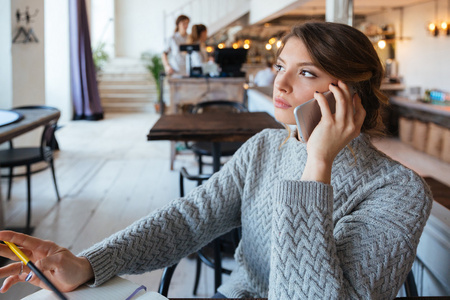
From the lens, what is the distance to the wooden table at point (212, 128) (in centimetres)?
277

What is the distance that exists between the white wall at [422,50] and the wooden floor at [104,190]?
1.92m

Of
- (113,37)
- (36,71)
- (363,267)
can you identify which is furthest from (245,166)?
(113,37)

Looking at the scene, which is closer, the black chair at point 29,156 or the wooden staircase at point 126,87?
the black chair at point 29,156

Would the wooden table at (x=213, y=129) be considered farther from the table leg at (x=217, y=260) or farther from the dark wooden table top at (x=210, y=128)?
the table leg at (x=217, y=260)

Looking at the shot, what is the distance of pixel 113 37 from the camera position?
14.2m

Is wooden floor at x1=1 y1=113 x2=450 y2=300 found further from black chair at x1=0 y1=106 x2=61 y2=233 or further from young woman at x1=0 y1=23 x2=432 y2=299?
young woman at x1=0 y1=23 x2=432 y2=299

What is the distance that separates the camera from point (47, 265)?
972mm

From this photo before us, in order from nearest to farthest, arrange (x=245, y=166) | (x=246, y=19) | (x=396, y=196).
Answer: (x=396, y=196) < (x=245, y=166) < (x=246, y=19)

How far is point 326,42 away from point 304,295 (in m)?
0.52

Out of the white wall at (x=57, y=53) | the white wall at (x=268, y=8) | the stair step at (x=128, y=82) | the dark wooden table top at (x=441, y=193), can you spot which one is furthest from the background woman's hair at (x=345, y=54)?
the stair step at (x=128, y=82)

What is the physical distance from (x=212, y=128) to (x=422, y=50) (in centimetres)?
821

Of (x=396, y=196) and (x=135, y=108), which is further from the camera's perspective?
(x=135, y=108)

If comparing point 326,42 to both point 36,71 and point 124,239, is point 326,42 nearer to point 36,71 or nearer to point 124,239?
point 124,239

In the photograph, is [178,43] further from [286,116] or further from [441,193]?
[286,116]
